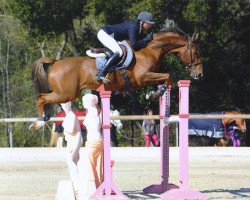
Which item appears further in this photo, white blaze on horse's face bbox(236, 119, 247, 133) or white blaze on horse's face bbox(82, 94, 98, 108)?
white blaze on horse's face bbox(236, 119, 247, 133)

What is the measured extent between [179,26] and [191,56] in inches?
436

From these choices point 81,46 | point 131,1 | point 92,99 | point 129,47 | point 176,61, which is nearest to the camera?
point 92,99

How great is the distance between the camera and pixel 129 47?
9.93 meters

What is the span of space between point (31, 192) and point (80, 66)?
1988 millimetres

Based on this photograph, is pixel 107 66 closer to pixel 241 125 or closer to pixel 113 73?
pixel 113 73

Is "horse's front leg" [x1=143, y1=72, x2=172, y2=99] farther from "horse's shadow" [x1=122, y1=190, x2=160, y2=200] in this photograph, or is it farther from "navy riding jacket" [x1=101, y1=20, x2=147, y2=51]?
"horse's shadow" [x1=122, y1=190, x2=160, y2=200]

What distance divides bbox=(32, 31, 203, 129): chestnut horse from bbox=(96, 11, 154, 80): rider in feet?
0.53

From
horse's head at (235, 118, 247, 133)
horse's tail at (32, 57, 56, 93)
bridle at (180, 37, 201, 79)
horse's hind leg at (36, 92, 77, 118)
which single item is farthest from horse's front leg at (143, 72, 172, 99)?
horse's head at (235, 118, 247, 133)

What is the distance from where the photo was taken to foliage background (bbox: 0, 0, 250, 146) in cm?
2033

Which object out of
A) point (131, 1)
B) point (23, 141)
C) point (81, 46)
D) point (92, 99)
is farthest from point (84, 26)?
point (92, 99)

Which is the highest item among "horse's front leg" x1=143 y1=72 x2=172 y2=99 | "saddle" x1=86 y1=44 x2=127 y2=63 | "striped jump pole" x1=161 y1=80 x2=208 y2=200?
"saddle" x1=86 y1=44 x2=127 y2=63

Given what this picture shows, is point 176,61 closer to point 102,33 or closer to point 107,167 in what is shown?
point 102,33

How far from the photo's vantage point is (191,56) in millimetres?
10070

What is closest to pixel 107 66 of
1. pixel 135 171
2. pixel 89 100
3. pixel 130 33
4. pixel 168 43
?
pixel 130 33
